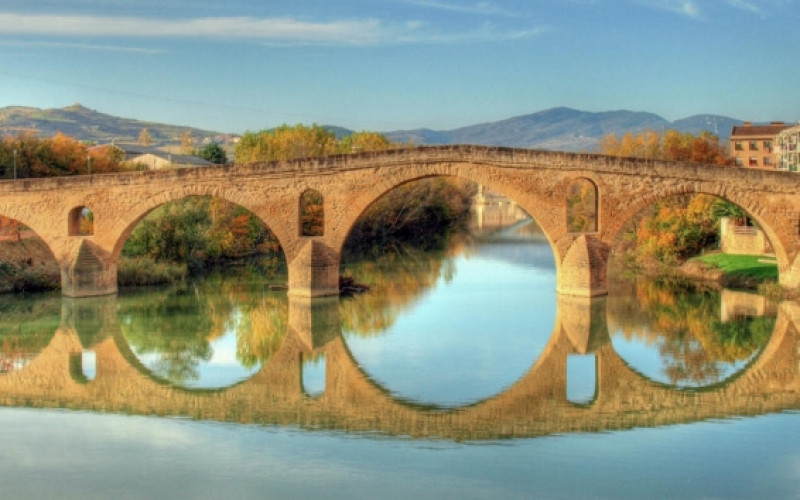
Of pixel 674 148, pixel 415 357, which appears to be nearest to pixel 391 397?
pixel 415 357

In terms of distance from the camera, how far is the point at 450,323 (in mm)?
21219

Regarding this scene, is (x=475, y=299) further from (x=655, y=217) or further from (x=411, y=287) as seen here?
(x=655, y=217)

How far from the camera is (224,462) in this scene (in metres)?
11.2

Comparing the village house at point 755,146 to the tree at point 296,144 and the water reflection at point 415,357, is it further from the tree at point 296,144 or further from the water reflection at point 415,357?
the water reflection at point 415,357

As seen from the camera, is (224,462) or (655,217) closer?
(224,462)

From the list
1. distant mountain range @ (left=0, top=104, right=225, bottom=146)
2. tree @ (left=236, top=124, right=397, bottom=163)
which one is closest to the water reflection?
tree @ (left=236, top=124, right=397, bottom=163)

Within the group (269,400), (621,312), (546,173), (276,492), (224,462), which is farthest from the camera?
(546,173)

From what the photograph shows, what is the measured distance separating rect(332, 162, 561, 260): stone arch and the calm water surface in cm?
192

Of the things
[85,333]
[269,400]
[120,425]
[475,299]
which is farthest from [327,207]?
[120,425]

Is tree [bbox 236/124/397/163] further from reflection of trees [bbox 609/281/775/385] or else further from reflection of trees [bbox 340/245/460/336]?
reflection of trees [bbox 609/281/775/385]

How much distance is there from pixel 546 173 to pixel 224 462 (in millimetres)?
14462

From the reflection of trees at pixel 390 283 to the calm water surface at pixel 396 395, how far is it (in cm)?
15

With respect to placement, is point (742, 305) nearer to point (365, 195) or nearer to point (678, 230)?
point (678, 230)

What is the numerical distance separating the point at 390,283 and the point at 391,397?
14136 millimetres
